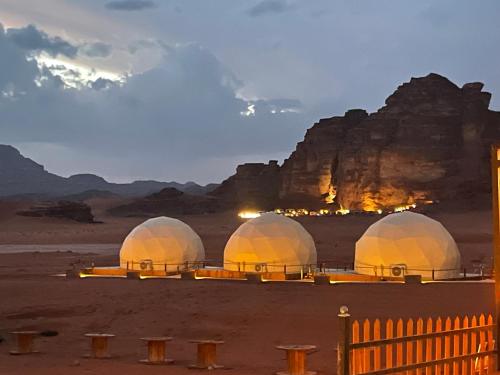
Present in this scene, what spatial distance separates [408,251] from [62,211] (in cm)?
6426

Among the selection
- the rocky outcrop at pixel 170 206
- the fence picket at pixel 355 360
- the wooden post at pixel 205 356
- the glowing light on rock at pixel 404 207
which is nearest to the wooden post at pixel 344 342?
the fence picket at pixel 355 360

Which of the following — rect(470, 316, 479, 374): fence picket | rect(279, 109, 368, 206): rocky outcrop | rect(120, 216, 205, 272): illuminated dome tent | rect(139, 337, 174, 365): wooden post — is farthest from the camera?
rect(279, 109, 368, 206): rocky outcrop

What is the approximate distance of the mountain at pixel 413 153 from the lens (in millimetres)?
83750

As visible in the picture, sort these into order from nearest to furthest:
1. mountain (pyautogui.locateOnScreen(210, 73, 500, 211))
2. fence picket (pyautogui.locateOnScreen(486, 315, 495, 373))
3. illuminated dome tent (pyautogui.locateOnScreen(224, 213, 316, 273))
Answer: fence picket (pyautogui.locateOnScreen(486, 315, 495, 373)) < illuminated dome tent (pyautogui.locateOnScreen(224, 213, 316, 273)) < mountain (pyautogui.locateOnScreen(210, 73, 500, 211))

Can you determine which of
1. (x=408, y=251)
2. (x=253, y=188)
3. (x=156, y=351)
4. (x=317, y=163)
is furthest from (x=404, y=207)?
(x=156, y=351)

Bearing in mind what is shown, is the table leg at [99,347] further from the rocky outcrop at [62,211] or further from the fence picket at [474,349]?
the rocky outcrop at [62,211]

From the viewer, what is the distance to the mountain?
8375 cm

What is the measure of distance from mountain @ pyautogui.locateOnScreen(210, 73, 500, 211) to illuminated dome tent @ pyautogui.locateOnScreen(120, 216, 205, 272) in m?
48.8

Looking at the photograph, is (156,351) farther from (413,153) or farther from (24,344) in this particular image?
(413,153)

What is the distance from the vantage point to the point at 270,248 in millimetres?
32406

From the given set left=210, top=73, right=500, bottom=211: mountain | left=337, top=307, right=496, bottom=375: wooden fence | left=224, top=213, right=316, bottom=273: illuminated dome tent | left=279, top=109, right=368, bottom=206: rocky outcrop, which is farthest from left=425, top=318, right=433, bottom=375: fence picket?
left=279, top=109, right=368, bottom=206: rocky outcrop

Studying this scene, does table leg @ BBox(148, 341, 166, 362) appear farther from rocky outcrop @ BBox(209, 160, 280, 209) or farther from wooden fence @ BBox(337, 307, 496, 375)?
rocky outcrop @ BBox(209, 160, 280, 209)

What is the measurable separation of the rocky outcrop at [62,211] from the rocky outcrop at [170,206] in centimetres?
1631

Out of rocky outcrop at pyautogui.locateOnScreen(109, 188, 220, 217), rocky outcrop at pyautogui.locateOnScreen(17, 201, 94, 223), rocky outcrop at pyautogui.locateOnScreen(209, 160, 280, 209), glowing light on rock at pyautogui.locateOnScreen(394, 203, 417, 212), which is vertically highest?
rocky outcrop at pyautogui.locateOnScreen(209, 160, 280, 209)
